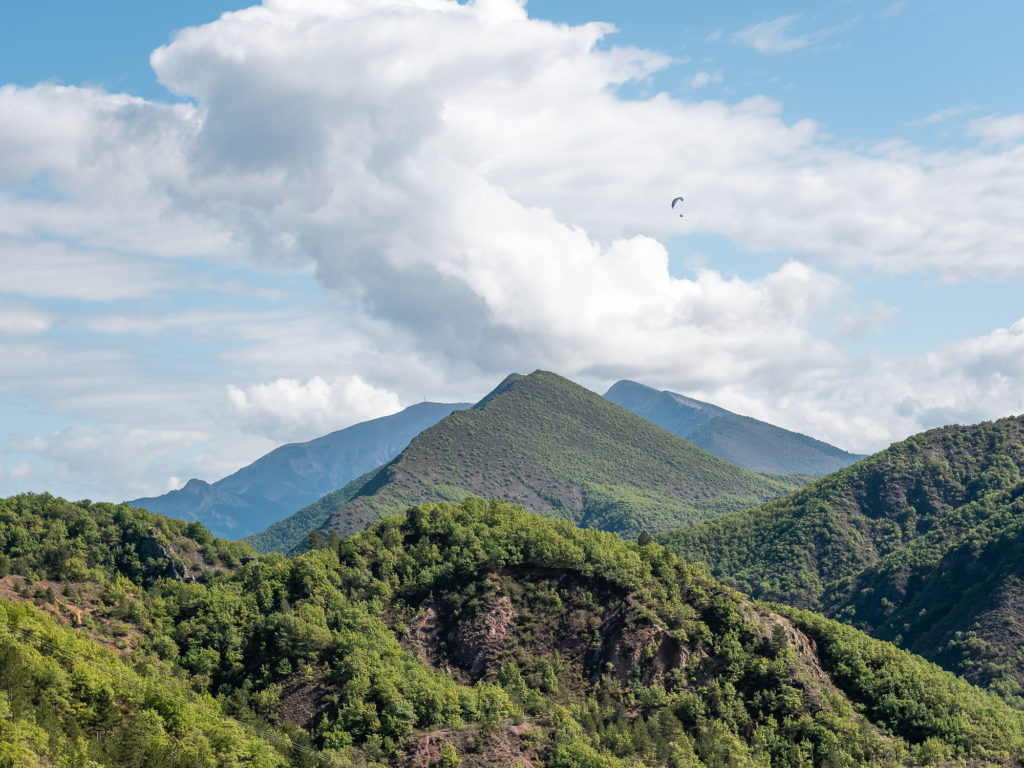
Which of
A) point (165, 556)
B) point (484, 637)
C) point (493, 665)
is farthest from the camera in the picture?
point (165, 556)

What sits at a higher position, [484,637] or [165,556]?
[165,556]

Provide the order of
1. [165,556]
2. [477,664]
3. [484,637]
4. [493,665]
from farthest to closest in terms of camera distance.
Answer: [165,556] → [484,637] → [477,664] → [493,665]

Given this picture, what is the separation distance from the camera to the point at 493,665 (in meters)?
146

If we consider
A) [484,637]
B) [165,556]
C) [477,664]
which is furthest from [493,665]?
[165,556]

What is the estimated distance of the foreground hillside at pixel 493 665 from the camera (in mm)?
122625

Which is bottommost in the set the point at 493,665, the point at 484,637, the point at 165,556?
the point at 493,665

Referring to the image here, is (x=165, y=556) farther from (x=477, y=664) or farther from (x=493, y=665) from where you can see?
(x=493, y=665)

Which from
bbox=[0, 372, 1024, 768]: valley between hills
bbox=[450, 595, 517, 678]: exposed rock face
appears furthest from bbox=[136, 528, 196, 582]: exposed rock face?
bbox=[450, 595, 517, 678]: exposed rock face

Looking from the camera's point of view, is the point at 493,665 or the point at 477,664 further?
the point at 477,664

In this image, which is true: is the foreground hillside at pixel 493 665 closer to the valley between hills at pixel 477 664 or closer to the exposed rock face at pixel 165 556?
the valley between hills at pixel 477 664

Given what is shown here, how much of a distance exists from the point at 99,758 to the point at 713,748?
81423 millimetres

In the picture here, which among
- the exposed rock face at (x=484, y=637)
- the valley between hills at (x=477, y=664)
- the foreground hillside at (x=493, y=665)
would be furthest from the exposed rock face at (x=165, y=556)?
the exposed rock face at (x=484, y=637)

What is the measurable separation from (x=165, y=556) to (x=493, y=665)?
88293 millimetres

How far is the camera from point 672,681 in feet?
464
